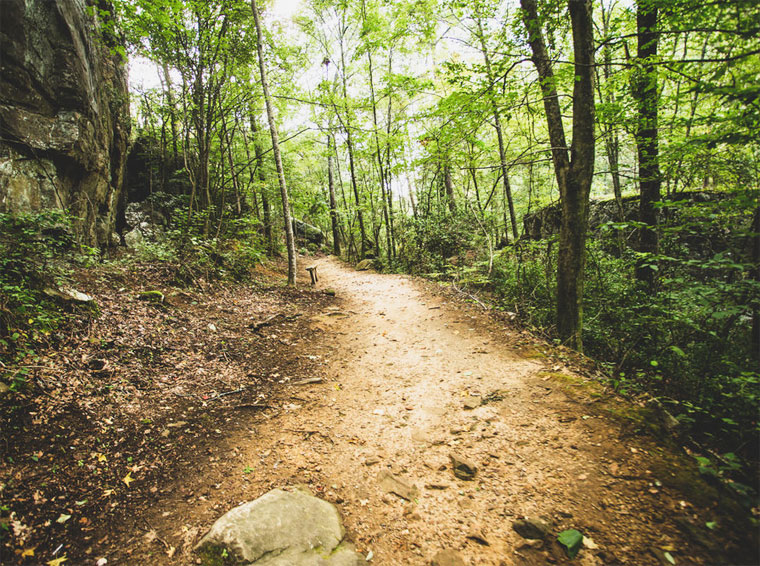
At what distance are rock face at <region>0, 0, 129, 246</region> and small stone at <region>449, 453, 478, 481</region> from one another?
8209mm

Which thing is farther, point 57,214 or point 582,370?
point 57,214

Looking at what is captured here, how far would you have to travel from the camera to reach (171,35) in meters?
7.79

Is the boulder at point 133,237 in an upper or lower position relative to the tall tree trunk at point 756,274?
upper

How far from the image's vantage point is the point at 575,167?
489 cm

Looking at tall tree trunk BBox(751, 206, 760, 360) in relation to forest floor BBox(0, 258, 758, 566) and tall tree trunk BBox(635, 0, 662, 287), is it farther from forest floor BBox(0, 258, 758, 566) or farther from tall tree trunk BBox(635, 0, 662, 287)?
forest floor BBox(0, 258, 758, 566)

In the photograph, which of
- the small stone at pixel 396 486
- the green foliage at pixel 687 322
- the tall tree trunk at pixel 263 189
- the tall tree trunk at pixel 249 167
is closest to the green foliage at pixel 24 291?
the small stone at pixel 396 486

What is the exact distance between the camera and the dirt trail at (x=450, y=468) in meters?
2.35

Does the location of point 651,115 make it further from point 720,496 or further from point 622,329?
point 720,496

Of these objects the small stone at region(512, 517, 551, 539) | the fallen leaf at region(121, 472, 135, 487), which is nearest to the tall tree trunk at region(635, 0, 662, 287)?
the small stone at region(512, 517, 551, 539)

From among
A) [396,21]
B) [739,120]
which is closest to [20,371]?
[739,120]

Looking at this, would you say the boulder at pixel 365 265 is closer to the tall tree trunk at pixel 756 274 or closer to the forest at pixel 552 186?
the forest at pixel 552 186

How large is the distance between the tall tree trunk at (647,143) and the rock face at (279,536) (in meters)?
6.23

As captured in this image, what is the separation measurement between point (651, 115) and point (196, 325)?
396 inches

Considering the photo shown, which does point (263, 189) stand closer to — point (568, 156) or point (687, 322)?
point (568, 156)
